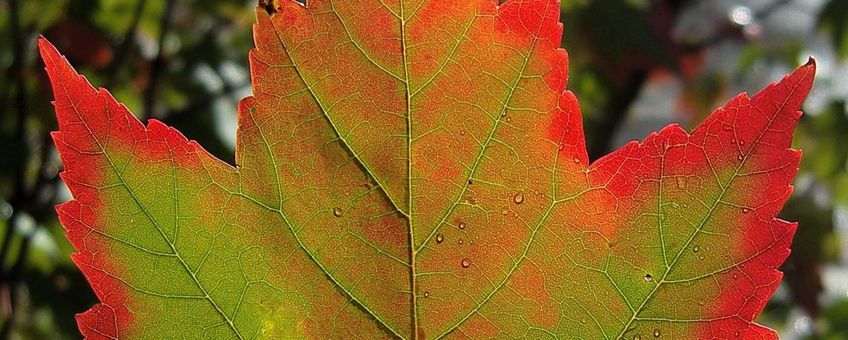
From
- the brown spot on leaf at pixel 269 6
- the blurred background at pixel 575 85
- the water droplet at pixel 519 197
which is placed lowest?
the blurred background at pixel 575 85

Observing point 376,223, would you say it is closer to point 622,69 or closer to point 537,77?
point 537,77

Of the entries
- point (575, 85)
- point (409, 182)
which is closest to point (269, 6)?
point (409, 182)

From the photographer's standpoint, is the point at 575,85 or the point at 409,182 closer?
the point at 409,182

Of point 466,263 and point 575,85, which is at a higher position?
point 466,263

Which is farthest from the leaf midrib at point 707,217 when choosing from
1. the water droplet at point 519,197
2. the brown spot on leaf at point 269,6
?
the brown spot on leaf at point 269,6

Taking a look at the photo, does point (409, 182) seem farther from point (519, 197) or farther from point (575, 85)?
point (575, 85)

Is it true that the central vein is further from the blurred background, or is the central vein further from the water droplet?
the blurred background

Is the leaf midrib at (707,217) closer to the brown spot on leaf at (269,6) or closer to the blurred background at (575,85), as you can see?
the brown spot on leaf at (269,6)

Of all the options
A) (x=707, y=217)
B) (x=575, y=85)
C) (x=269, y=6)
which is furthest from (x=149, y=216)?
(x=575, y=85)

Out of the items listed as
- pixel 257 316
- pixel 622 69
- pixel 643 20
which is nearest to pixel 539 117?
pixel 257 316
